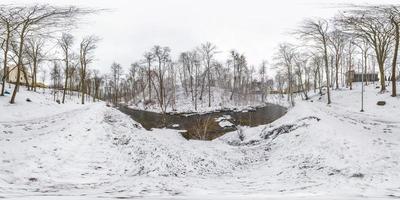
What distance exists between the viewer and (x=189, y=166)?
11492 millimetres

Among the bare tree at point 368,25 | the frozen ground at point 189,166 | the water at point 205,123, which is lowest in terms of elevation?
the water at point 205,123

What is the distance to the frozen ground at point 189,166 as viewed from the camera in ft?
27.3

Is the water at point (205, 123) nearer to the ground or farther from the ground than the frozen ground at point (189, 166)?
nearer to the ground

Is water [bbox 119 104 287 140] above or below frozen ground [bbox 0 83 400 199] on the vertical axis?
below

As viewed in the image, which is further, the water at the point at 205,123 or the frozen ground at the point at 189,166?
the water at the point at 205,123

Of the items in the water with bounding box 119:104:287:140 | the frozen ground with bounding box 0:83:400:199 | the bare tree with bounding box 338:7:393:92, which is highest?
the bare tree with bounding box 338:7:393:92

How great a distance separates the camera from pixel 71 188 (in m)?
8.60

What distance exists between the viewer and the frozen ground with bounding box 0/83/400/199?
8.32 meters

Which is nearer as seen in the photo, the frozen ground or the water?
the frozen ground

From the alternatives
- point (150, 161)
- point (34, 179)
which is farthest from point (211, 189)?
point (34, 179)

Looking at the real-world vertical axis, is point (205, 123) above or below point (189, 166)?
above

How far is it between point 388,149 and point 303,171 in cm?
317

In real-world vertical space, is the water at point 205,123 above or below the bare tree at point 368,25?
below

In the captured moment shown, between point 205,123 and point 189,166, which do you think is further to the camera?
point 205,123
